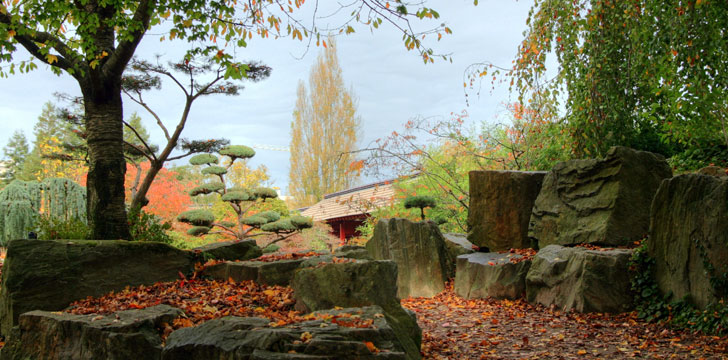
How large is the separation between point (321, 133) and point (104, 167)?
17.0 m

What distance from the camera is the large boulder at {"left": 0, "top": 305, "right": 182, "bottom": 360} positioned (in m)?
3.18

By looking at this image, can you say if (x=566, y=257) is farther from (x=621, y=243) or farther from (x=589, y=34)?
(x=589, y=34)

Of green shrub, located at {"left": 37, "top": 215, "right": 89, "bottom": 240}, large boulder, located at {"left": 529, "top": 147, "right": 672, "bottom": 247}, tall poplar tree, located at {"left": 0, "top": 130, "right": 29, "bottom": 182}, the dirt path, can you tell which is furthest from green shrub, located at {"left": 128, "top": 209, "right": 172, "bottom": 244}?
tall poplar tree, located at {"left": 0, "top": 130, "right": 29, "bottom": 182}

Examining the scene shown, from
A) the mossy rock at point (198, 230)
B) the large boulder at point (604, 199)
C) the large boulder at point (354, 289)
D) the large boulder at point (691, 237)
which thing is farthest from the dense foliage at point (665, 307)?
the mossy rock at point (198, 230)

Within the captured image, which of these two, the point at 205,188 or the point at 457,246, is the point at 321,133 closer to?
the point at 205,188

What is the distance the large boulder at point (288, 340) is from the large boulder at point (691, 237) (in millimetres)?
3233

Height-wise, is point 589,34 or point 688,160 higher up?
point 589,34

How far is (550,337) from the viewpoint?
15.2 feet

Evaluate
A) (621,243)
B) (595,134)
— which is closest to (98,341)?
(621,243)

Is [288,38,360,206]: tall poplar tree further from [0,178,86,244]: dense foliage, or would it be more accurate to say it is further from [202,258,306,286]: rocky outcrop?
[202,258,306,286]: rocky outcrop

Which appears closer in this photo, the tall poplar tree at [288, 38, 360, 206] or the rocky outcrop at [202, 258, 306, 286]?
the rocky outcrop at [202, 258, 306, 286]

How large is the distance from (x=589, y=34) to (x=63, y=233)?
6895mm

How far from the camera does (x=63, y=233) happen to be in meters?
5.57

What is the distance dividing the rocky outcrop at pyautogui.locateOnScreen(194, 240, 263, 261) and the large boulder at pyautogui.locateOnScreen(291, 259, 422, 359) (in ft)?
7.96
